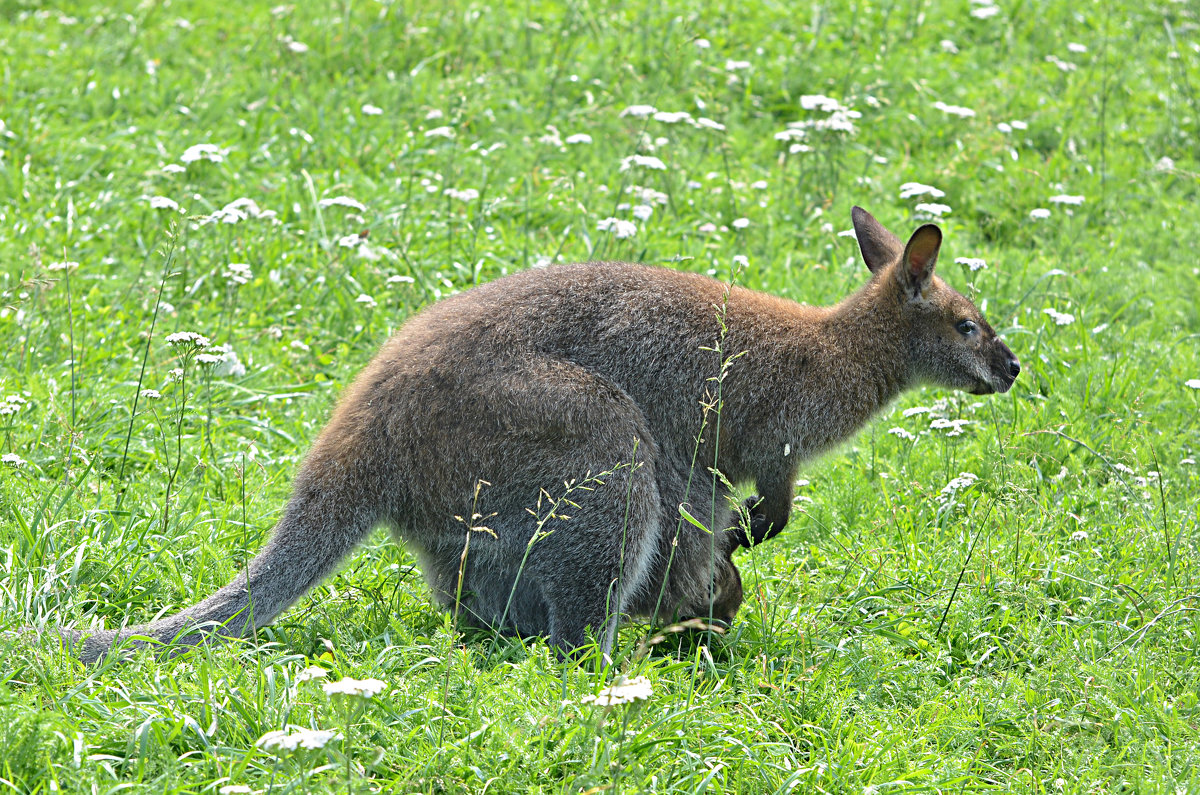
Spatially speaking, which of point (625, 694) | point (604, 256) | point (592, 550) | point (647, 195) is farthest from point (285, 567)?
point (647, 195)

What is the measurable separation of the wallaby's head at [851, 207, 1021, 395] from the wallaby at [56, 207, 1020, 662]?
7cm

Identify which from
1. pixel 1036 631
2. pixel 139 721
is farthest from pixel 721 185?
pixel 139 721

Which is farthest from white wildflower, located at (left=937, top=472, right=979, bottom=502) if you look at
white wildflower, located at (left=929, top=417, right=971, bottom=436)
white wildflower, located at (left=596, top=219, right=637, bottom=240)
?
white wildflower, located at (left=596, top=219, right=637, bottom=240)

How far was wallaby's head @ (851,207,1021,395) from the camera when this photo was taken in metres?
5.24

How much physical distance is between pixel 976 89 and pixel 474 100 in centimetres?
377

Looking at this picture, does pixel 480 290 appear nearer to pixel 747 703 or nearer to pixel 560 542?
pixel 560 542

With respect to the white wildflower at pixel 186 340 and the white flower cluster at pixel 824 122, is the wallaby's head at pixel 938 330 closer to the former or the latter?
the white flower cluster at pixel 824 122

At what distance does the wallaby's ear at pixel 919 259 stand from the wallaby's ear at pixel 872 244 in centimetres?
33

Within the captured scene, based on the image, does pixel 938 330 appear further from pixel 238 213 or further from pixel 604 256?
pixel 238 213

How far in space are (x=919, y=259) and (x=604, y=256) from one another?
2.27 meters

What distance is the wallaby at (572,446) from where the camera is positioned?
4.20m

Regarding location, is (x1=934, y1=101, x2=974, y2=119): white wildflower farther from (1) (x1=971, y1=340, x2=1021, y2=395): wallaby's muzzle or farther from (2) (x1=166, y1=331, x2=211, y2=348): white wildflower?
(2) (x1=166, y1=331, x2=211, y2=348): white wildflower

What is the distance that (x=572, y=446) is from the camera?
14.0ft

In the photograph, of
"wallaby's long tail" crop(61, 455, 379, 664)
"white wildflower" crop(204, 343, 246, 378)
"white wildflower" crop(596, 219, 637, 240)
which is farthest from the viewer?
"white wildflower" crop(596, 219, 637, 240)
